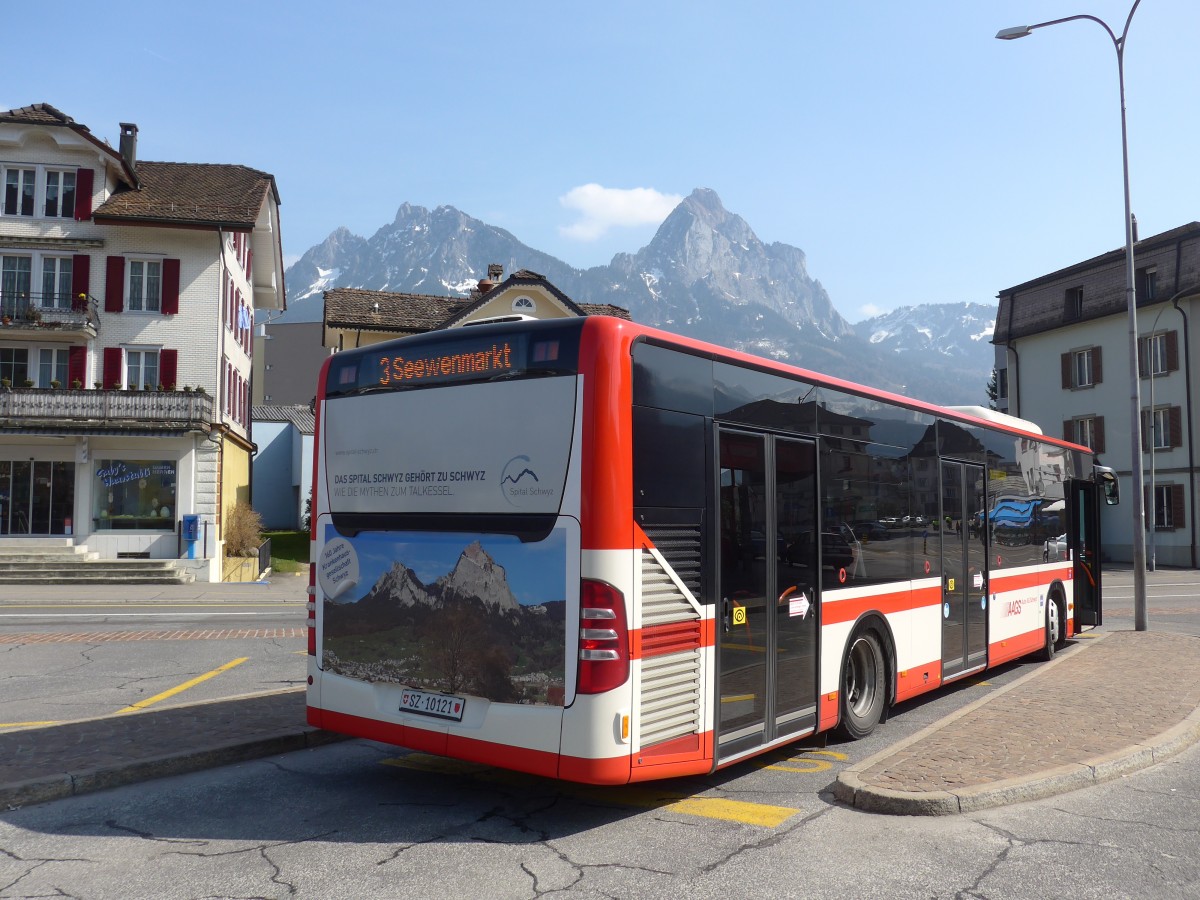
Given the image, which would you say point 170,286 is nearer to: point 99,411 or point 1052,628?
point 99,411

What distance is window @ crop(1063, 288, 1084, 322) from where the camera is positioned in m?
46.6

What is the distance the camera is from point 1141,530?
17.3 m

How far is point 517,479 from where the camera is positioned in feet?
20.0

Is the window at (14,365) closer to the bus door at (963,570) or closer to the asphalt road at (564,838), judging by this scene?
the asphalt road at (564,838)

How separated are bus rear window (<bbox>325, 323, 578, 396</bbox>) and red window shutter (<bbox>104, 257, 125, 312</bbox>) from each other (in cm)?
2922

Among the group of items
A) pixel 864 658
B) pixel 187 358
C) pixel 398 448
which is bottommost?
pixel 864 658

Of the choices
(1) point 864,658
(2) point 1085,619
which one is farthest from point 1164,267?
(1) point 864,658

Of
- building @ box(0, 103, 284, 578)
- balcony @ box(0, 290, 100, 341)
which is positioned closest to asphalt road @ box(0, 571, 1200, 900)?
building @ box(0, 103, 284, 578)

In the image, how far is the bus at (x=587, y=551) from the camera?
5820 mm

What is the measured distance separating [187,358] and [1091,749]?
31.1 meters

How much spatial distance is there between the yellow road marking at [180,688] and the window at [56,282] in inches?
948

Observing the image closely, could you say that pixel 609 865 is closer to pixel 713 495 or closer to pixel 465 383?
pixel 713 495

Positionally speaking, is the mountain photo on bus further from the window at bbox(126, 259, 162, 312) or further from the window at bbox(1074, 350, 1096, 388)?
the window at bbox(1074, 350, 1096, 388)

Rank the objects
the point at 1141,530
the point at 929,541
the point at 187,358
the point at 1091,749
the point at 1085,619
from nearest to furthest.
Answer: the point at 1091,749 < the point at 929,541 < the point at 1085,619 < the point at 1141,530 < the point at 187,358
